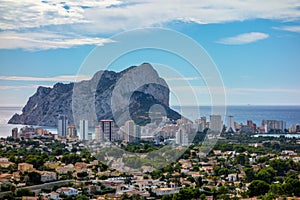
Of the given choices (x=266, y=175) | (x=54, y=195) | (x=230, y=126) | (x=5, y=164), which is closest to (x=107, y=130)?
(x=5, y=164)

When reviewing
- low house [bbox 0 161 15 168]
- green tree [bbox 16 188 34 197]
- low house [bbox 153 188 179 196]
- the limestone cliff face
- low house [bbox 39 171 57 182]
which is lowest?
low house [bbox 153 188 179 196]

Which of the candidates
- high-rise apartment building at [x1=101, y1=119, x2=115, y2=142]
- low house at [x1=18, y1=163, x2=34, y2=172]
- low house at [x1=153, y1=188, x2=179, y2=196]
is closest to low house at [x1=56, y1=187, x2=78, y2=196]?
low house at [x1=153, y1=188, x2=179, y2=196]

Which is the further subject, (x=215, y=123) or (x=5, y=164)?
(x=215, y=123)

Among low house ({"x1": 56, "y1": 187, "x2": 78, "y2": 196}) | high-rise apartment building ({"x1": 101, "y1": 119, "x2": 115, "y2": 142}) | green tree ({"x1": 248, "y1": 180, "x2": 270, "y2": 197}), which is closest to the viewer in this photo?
green tree ({"x1": 248, "y1": 180, "x2": 270, "y2": 197})

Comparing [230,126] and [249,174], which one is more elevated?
[230,126]

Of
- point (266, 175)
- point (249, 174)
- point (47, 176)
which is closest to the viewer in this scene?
point (47, 176)

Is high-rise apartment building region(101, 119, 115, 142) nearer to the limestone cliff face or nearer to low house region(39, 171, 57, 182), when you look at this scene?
the limestone cliff face

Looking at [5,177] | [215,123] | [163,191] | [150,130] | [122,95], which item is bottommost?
[163,191]

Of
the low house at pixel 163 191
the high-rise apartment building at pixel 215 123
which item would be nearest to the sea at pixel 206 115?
the high-rise apartment building at pixel 215 123

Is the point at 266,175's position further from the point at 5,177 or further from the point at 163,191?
the point at 5,177

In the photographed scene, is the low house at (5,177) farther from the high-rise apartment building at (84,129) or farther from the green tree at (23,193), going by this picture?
the high-rise apartment building at (84,129)

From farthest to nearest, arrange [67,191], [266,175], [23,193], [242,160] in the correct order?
[242,160], [266,175], [67,191], [23,193]
